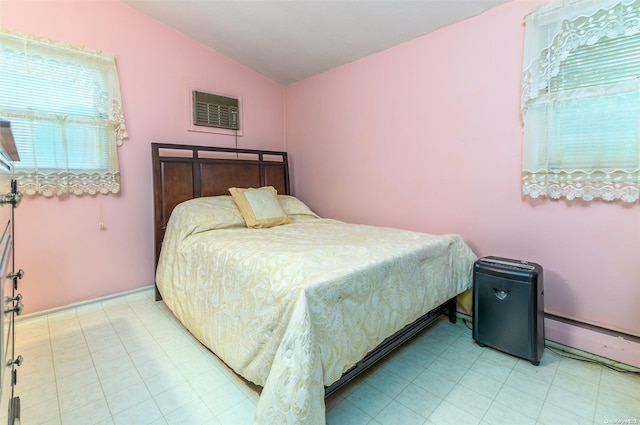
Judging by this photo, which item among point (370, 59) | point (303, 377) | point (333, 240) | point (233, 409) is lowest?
point (233, 409)

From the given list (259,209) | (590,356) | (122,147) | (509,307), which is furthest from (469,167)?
(122,147)

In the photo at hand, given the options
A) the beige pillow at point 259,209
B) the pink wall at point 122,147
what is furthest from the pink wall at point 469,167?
the pink wall at point 122,147

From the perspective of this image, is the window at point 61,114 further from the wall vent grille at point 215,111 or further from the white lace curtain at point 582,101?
the white lace curtain at point 582,101

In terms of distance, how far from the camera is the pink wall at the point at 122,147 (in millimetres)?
2373

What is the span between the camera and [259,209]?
2.69 meters

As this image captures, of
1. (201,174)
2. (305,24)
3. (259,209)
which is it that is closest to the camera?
(305,24)

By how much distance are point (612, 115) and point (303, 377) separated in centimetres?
217

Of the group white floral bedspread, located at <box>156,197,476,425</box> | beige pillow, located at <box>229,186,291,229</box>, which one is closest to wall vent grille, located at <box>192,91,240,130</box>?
beige pillow, located at <box>229,186,291,229</box>

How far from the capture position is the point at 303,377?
117 cm

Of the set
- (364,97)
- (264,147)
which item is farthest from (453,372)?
(264,147)

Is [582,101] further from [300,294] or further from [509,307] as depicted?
[300,294]

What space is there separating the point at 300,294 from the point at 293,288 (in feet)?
0.21

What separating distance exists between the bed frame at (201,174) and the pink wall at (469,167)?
0.68 meters

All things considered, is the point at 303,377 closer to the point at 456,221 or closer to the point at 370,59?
the point at 456,221
